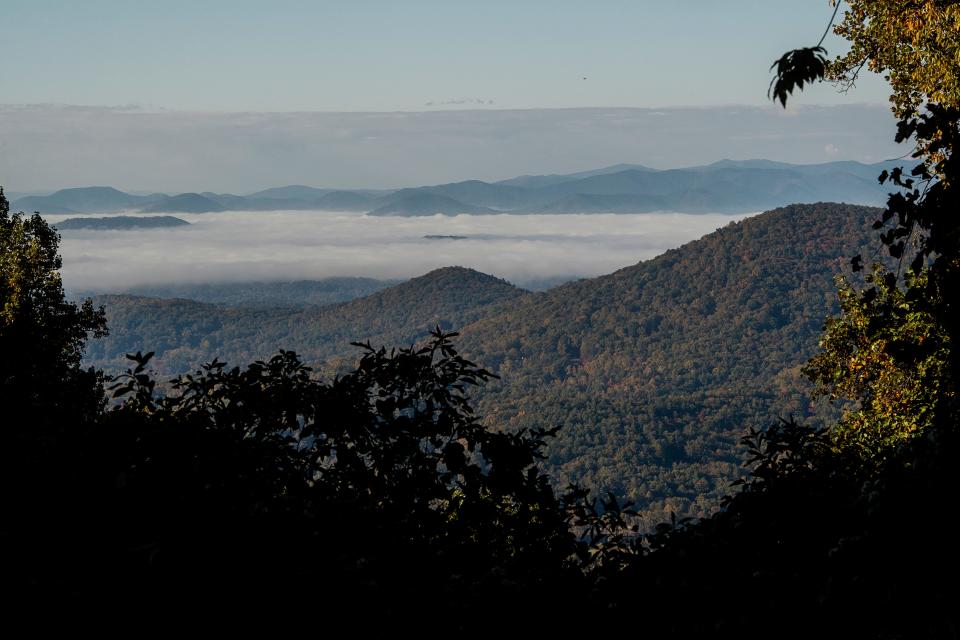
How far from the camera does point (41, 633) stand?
15.1 ft

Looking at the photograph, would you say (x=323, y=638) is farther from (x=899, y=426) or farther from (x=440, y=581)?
(x=899, y=426)

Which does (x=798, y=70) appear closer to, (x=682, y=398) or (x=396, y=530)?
(x=396, y=530)

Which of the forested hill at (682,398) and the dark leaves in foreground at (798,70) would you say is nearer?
the dark leaves in foreground at (798,70)

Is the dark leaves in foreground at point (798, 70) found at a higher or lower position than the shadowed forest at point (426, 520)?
higher

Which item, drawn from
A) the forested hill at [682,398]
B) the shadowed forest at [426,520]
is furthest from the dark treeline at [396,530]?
the forested hill at [682,398]

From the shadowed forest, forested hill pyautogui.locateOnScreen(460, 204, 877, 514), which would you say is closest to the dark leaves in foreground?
the shadowed forest

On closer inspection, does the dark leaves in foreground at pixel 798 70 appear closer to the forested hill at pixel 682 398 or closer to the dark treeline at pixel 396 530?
the dark treeline at pixel 396 530

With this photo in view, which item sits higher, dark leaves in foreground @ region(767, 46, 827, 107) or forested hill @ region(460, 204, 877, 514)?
dark leaves in foreground @ region(767, 46, 827, 107)

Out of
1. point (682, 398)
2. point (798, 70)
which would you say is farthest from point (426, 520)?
point (682, 398)

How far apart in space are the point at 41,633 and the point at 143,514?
0.93 m

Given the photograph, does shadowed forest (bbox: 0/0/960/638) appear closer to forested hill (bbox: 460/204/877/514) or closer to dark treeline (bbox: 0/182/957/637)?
dark treeline (bbox: 0/182/957/637)

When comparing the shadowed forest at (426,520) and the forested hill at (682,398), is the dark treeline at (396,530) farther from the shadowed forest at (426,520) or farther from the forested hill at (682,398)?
the forested hill at (682,398)

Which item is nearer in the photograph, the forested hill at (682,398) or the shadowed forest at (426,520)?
the shadowed forest at (426,520)

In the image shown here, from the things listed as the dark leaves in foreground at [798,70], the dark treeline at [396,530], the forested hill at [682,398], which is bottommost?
the forested hill at [682,398]
